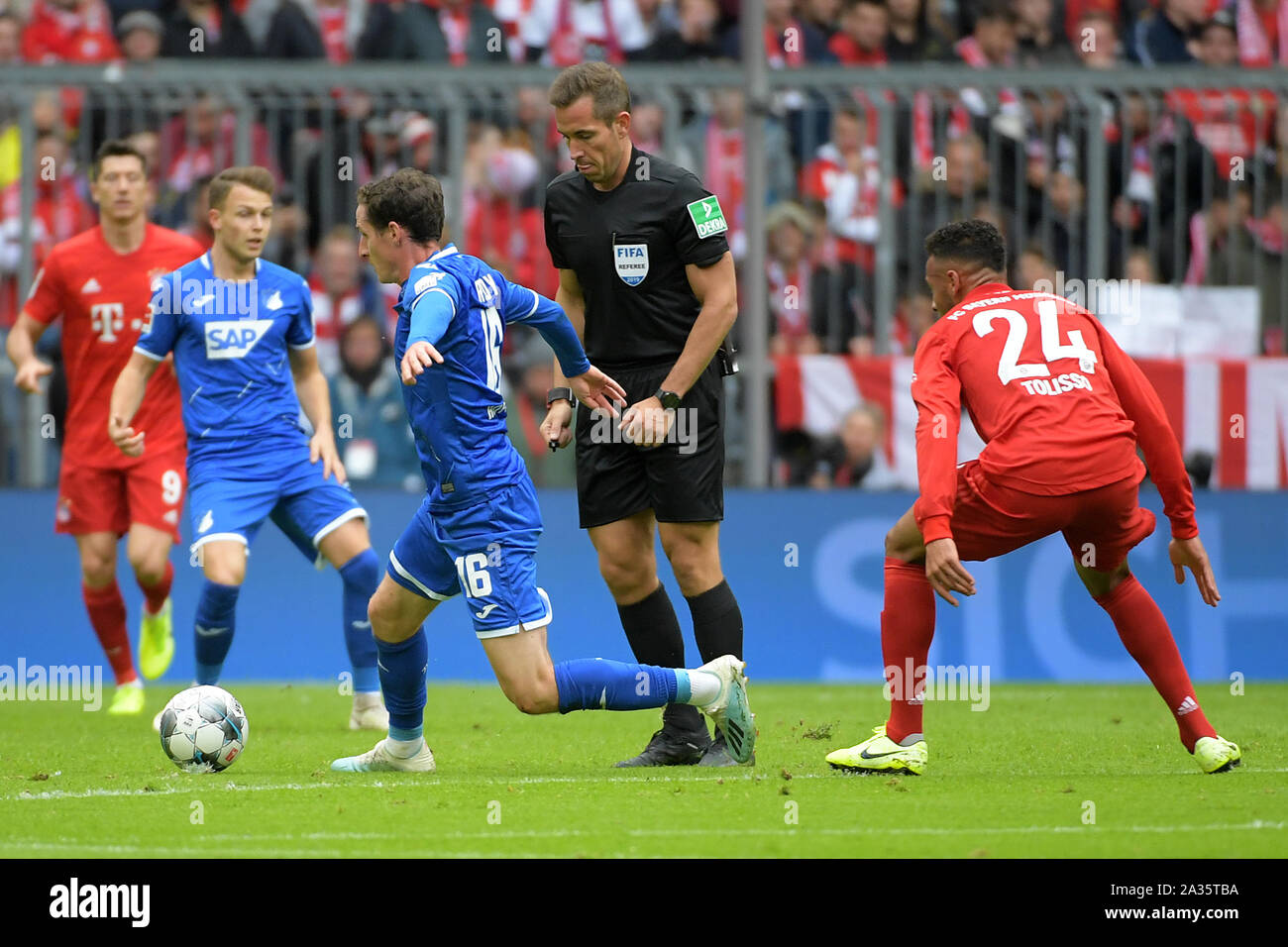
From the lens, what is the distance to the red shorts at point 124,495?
9016mm

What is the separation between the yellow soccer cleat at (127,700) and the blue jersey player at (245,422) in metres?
1.26

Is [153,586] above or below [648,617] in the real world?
below

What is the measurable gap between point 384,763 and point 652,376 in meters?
1.71

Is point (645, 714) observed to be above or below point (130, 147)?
below

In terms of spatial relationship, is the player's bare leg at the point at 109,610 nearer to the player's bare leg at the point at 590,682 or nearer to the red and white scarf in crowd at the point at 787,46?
the player's bare leg at the point at 590,682

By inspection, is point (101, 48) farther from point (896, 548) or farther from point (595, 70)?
point (896, 548)

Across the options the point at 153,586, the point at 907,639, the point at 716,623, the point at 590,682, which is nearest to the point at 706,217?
the point at 716,623

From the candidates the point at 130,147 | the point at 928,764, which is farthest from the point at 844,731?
the point at 130,147

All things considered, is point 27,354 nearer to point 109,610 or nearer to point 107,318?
point 107,318

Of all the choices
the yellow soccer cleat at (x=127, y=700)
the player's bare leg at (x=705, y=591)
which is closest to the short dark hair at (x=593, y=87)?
the player's bare leg at (x=705, y=591)

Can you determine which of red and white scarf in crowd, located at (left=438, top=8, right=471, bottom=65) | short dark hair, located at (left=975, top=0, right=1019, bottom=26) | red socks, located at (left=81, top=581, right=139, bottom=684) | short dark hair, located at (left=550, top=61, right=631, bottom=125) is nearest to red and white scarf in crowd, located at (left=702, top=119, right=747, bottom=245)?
red and white scarf in crowd, located at (left=438, top=8, right=471, bottom=65)

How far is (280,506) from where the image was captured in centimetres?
816

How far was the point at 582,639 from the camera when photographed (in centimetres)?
1073

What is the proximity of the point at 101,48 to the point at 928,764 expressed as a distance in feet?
30.8
